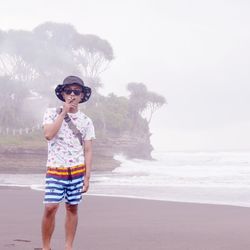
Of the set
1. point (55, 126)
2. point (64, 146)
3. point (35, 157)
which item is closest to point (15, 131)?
point (35, 157)

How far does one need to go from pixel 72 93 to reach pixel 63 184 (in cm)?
82

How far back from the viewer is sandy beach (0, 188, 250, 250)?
541 cm

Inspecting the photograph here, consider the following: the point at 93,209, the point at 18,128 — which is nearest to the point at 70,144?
the point at 93,209

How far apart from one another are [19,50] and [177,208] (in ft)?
132

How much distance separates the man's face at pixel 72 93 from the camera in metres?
4.41

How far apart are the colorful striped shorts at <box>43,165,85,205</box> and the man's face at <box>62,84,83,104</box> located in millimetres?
603

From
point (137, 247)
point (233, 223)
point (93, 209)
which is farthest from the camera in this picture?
point (93, 209)

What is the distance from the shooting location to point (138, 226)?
689 cm

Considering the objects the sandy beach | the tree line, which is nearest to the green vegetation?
the tree line

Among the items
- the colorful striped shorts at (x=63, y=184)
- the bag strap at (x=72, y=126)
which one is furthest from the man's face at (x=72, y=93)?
the colorful striped shorts at (x=63, y=184)

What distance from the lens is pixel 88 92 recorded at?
14.9 ft

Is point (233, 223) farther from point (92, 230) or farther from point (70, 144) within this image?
point (70, 144)

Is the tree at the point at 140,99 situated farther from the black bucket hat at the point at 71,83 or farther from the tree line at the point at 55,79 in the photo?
the black bucket hat at the point at 71,83

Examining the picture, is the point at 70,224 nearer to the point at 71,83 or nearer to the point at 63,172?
the point at 63,172
